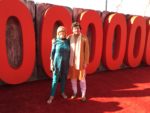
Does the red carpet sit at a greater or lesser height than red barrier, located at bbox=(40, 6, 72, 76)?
lesser

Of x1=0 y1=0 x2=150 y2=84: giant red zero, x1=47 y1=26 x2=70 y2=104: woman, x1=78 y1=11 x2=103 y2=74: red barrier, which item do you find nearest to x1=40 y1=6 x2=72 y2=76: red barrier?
x1=0 y1=0 x2=150 y2=84: giant red zero

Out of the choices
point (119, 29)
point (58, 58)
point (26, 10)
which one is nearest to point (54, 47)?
point (58, 58)

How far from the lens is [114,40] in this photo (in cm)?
1173

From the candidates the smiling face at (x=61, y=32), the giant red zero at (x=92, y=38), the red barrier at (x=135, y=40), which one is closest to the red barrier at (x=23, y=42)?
the giant red zero at (x=92, y=38)

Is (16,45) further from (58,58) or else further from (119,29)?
(119,29)

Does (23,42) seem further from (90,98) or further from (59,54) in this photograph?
(90,98)

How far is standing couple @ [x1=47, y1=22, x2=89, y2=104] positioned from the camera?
6.76 m

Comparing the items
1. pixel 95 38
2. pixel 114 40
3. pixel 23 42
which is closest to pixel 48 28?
pixel 23 42

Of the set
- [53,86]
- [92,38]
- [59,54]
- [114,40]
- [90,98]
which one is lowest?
[90,98]

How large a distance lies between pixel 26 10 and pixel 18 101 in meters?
2.54

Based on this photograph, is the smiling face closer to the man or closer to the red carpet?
the man

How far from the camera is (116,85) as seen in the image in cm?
902

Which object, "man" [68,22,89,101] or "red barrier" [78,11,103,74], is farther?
"red barrier" [78,11,103,74]

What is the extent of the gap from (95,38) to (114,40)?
1.47 metres
